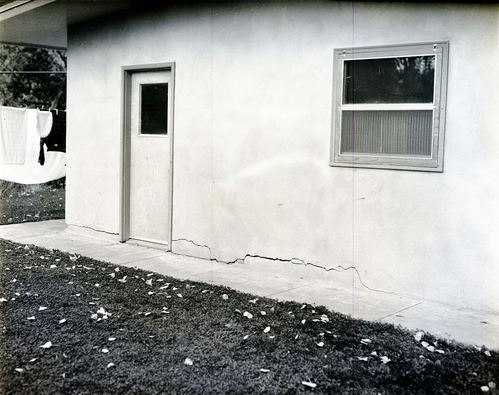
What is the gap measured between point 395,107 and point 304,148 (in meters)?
1.08

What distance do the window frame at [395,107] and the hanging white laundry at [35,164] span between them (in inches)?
266

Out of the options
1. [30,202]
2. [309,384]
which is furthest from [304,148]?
[30,202]

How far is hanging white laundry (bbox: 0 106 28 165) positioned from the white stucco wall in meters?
3.15

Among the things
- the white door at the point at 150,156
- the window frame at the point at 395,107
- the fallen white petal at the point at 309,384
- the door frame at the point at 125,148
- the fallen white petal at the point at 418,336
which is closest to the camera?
the fallen white petal at the point at 309,384

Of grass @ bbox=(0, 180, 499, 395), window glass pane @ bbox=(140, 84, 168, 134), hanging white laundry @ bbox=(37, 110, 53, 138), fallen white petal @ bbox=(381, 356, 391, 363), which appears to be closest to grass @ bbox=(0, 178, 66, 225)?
hanging white laundry @ bbox=(37, 110, 53, 138)

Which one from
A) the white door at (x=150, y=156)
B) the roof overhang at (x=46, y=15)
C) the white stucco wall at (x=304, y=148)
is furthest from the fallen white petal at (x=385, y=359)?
the roof overhang at (x=46, y=15)

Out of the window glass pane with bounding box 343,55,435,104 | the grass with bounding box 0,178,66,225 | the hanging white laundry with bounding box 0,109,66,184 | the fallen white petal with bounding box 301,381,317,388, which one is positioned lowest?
the fallen white petal with bounding box 301,381,317,388

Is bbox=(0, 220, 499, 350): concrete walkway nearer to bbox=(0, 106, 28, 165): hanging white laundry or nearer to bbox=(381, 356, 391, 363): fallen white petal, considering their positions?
bbox=(381, 356, 391, 363): fallen white petal

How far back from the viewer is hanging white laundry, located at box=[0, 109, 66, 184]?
1104 cm

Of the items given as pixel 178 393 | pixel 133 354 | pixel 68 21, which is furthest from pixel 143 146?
pixel 178 393

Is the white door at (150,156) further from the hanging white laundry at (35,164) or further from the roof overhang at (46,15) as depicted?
the hanging white laundry at (35,164)

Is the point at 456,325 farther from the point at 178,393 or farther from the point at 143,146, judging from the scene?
the point at 143,146

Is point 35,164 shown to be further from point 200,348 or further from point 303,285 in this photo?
point 200,348

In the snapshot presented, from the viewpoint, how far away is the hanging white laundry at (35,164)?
1104cm
